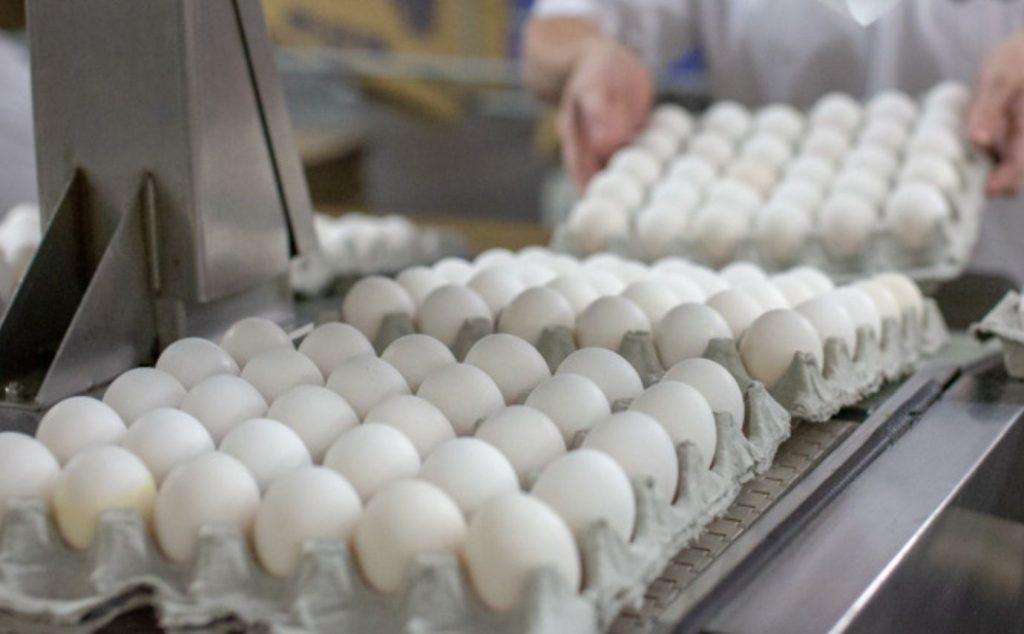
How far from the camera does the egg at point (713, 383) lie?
46.0 inches

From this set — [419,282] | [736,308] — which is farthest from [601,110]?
[736,308]

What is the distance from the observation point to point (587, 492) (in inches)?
36.4

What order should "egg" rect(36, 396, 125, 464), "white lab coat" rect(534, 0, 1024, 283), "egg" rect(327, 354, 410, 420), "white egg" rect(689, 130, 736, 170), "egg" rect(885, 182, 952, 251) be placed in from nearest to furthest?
"egg" rect(36, 396, 125, 464) → "egg" rect(327, 354, 410, 420) → "egg" rect(885, 182, 952, 251) → "white egg" rect(689, 130, 736, 170) → "white lab coat" rect(534, 0, 1024, 283)

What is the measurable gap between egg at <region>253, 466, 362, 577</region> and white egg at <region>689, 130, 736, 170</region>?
4.54ft

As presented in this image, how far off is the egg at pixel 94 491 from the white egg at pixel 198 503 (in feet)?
0.07

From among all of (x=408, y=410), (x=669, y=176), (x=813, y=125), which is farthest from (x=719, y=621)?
(x=813, y=125)

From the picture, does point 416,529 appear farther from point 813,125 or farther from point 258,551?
point 813,125

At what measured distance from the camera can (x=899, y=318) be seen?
1.56m

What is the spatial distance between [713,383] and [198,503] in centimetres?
49

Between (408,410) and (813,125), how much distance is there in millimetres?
1401

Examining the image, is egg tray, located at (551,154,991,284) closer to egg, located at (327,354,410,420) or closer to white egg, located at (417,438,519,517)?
egg, located at (327,354,410,420)

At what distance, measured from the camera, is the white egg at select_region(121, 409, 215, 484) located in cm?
103

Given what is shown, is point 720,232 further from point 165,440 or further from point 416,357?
point 165,440

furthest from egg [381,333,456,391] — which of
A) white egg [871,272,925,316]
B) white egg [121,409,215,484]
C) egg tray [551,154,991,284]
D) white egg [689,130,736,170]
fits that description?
white egg [689,130,736,170]
